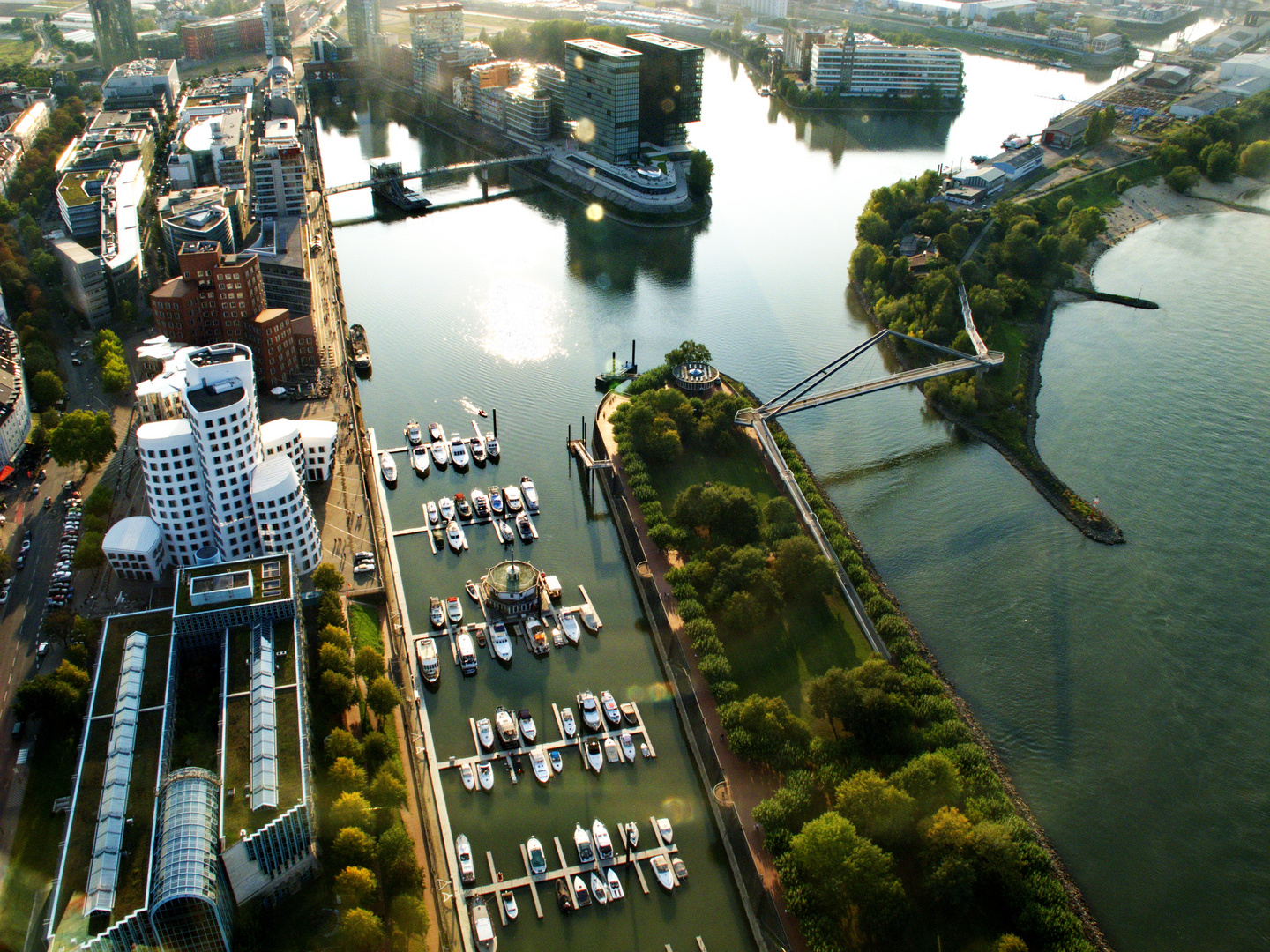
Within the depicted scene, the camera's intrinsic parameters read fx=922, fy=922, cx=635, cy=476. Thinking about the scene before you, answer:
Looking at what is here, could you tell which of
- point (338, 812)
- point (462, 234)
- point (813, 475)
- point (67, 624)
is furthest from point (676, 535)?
point (462, 234)

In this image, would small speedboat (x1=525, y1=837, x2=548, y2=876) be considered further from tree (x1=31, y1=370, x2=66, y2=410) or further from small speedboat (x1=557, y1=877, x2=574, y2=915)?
tree (x1=31, y1=370, x2=66, y2=410)

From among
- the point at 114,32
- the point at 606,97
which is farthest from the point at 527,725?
the point at 114,32

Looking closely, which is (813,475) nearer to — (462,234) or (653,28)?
(462,234)

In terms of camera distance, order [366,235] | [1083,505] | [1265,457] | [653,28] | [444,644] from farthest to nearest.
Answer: [653,28] → [366,235] → [1265,457] → [1083,505] → [444,644]

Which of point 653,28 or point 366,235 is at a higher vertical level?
point 653,28

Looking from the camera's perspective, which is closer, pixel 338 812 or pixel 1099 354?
pixel 338 812

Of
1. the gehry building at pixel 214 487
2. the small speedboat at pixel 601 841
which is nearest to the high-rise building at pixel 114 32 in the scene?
the gehry building at pixel 214 487

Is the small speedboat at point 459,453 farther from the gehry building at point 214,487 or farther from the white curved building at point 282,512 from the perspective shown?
the white curved building at point 282,512

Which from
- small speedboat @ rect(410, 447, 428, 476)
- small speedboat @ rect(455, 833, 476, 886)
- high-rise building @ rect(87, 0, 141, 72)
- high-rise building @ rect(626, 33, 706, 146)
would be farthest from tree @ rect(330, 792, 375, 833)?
high-rise building @ rect(87, 0, 141, 72)
